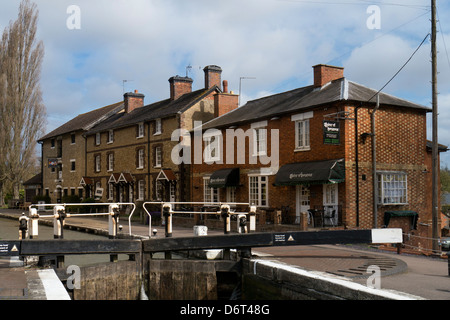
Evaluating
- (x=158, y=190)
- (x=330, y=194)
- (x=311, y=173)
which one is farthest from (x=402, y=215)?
(x=158, y=190)

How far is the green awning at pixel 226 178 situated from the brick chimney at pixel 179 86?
1155 cm

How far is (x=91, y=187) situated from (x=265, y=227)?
2343 centimetres

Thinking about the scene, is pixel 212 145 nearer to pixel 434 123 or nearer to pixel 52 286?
pixel 434 123

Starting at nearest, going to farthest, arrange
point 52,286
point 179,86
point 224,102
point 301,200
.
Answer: point 52,286 → point 301,200 → point 224,102 → point 179,86

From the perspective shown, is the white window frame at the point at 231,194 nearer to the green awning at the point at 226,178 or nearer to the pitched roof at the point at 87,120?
the green awning at the point at 226,178

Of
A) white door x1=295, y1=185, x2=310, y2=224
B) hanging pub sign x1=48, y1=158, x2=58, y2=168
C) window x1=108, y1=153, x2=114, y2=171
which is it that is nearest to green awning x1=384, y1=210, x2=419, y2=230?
white door x1=295, y1=185, x2=310, y2=224

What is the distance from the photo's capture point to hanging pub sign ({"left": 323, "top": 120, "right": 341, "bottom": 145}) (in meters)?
18.8

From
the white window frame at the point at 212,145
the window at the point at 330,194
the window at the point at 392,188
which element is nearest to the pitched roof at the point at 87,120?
the white window frame at the point at 212,145

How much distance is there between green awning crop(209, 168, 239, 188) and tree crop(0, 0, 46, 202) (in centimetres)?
2651

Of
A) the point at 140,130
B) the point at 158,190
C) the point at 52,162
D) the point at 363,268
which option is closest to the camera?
the point at 363,268

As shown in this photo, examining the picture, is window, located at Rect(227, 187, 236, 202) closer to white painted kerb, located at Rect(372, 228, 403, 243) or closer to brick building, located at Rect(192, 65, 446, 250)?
brick building, located at Rect(192, 65, 446, 250)

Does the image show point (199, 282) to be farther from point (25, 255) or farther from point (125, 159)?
point (125, 159)

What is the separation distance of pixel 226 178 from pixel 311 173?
6.08 m

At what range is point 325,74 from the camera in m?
23.2
